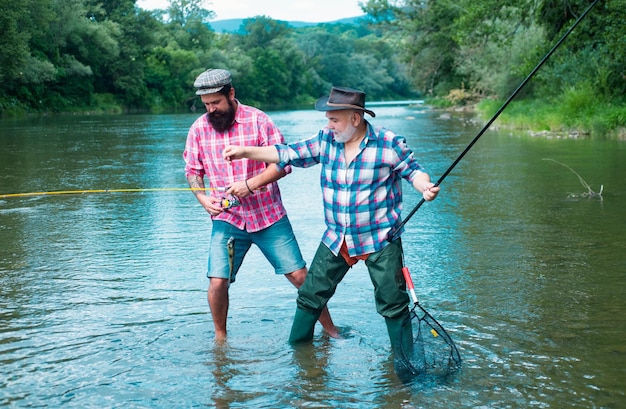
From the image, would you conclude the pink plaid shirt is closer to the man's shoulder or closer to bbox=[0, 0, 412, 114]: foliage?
the man's shoulder

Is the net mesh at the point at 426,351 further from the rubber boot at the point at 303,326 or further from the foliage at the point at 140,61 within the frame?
the foliage at the point at 140,61

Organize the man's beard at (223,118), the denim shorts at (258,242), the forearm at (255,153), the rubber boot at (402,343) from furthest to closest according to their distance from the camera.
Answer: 1. the denim shorts at (258,242)
2. the man's beard at (223,118)
3. the forearm at (255,153)
4. the rubber boot at (402,343)

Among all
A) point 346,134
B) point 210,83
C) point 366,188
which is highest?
point 210,83

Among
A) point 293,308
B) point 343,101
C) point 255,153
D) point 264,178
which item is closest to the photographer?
point 343,101

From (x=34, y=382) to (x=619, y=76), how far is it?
22.8 metres

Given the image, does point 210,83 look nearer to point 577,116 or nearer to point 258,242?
point 258,242

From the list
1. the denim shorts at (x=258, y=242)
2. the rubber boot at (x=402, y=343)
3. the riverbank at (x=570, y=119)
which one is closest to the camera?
the rubber boot at (x=402, y=343)

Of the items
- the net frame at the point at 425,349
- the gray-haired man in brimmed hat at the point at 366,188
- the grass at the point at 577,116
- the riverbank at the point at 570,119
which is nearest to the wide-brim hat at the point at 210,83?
the gray-haired man in brimmed hat at the point at 366,188

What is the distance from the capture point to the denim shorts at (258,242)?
5.48m

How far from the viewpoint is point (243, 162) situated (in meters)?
5.40

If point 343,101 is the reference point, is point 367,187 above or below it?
below

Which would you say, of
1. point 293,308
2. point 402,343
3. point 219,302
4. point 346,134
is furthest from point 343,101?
point 293,308

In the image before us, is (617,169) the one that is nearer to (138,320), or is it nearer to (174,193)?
(174,193)

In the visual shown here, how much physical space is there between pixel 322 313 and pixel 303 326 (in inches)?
12.6
